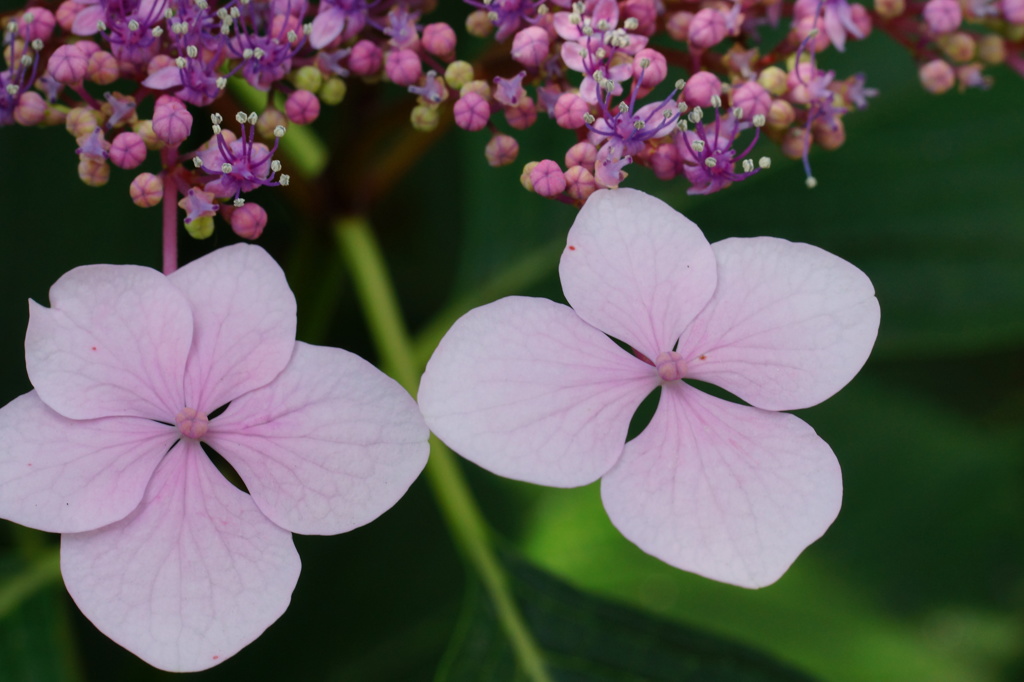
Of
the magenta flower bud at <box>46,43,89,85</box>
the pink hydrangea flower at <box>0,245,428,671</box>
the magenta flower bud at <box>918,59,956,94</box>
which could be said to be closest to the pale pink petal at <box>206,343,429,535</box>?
the pink hydrangea flower at <box>0,245,428,671</box>

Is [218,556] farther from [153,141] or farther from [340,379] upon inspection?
[153,141]

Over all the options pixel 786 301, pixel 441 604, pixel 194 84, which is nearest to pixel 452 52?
pixel 194 84

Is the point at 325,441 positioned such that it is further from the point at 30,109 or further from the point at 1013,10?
the point at 1013,10

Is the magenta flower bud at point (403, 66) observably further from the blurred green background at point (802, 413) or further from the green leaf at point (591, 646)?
the green leaf at point (591, 646)

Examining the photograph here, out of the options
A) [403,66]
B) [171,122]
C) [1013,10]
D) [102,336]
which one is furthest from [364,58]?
[1013,10]

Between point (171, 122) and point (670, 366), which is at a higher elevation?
point (171, 122)

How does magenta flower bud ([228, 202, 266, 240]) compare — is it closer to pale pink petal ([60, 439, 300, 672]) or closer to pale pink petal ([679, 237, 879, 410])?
pale pink petal ([60, 439, 300, 672])
